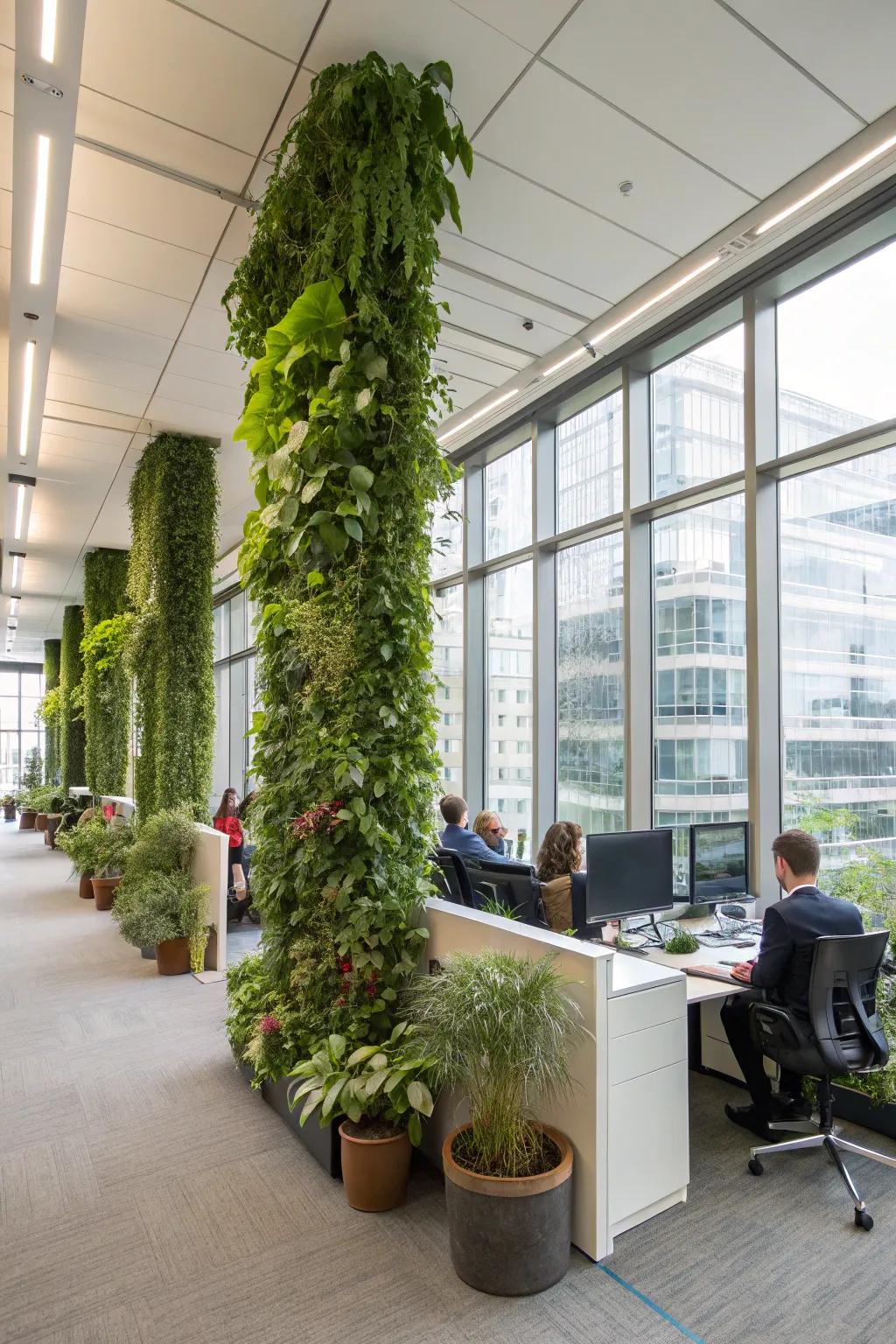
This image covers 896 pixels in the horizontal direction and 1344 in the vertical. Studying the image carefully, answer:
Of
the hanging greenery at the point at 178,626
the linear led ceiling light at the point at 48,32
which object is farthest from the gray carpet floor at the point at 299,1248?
the linear led ceiling light at the point at 48,32

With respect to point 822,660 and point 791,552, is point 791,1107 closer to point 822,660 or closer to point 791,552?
point 822,660

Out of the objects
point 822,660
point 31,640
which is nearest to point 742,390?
point 822,660

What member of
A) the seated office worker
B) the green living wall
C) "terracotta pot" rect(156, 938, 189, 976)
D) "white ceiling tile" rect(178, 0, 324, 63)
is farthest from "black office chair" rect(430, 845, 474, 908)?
the green living wall

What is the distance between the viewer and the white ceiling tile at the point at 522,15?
8.55 feet

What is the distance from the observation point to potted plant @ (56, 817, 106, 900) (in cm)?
768

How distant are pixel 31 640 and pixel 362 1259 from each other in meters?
18.1

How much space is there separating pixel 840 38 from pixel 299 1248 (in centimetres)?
439

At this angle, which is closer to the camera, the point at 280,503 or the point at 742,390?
the point at 280,503

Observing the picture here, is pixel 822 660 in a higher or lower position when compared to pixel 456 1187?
higher

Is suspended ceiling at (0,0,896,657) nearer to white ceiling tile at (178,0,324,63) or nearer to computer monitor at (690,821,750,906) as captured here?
white ceiling tile at (178,0,324,63)

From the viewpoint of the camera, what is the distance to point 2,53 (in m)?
2.87

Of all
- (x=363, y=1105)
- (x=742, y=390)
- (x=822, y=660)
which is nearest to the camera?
(x=363, y=1105)

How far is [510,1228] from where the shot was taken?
7.17 ft

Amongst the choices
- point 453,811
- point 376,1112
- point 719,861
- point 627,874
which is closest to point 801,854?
point 627,874
